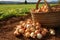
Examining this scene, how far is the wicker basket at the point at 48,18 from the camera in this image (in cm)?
213

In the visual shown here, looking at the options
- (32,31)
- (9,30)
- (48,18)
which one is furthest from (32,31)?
(9,30)

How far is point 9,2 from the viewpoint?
3.99 m

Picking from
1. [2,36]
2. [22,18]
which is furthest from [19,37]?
[22,18]

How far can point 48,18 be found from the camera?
216 cm

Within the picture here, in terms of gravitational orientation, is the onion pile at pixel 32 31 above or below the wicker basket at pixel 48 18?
below

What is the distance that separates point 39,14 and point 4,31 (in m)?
0.45

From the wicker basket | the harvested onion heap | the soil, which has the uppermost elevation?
the wicker basket

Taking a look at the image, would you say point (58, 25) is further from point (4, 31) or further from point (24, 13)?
point (24, 13)

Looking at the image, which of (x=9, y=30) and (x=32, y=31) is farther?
(x=9, y=30)

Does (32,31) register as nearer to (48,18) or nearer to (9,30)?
(48,18)

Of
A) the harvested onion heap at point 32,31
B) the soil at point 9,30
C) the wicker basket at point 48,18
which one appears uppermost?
the wicker basket at point 48,18

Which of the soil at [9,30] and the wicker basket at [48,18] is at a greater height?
the wicker basket at [48,18]

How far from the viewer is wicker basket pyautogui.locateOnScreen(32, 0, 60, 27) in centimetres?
213

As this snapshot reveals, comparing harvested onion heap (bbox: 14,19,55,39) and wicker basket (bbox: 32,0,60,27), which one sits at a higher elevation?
wicker basket (bbox: 32,0,60,27)
